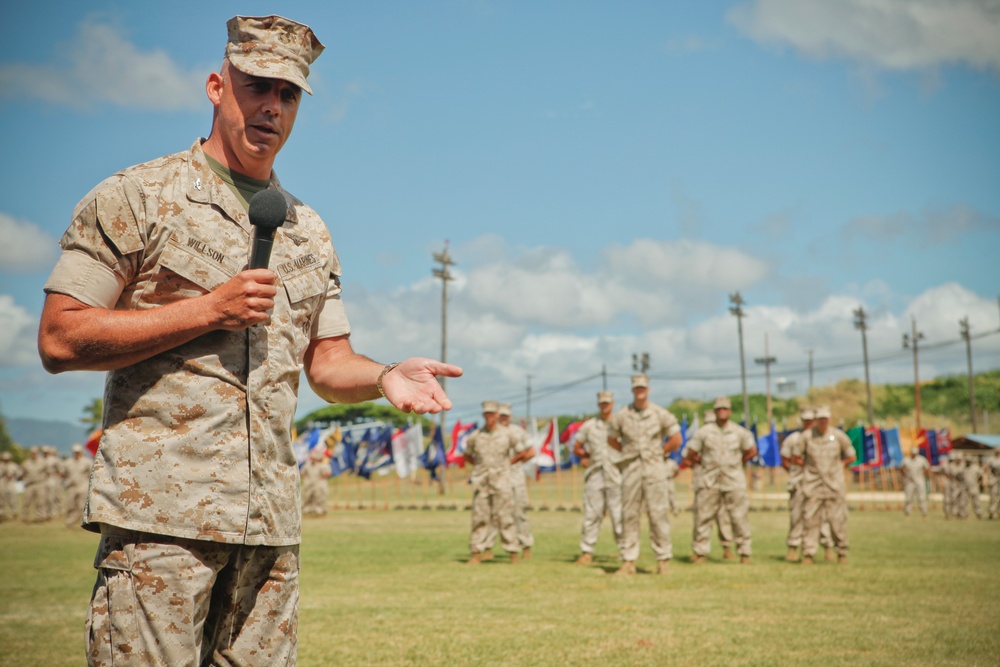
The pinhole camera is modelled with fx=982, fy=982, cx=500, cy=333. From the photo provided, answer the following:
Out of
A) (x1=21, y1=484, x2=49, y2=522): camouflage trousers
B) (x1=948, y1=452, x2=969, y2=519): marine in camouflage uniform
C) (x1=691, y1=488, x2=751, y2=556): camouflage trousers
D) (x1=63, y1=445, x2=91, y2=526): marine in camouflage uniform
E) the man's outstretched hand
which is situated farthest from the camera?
(x1=21, y1=484, x2=49, y2=522): camouflage trousers

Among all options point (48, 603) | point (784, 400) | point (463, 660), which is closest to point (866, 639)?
point (463, 660)

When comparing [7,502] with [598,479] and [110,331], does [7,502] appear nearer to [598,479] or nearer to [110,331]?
[598,479]

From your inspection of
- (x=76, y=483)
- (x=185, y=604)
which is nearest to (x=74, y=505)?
(x=76, y=483)

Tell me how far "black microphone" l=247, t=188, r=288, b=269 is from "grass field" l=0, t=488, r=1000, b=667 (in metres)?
5.15

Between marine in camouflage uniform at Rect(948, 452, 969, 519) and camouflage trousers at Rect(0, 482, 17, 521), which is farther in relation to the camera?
camouflage trousers at Rect(0, 482, 17, 521)

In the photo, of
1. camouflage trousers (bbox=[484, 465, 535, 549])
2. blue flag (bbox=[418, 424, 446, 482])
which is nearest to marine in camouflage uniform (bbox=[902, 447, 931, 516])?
blue flag (bbox=[418, 424, 446, 482])

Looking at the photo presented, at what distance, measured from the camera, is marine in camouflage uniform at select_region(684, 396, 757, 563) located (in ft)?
52.0

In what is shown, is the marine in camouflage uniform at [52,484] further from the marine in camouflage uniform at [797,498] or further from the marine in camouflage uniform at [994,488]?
the marine in camouflage uniform at [994,488]

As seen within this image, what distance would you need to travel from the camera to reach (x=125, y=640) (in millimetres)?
2529

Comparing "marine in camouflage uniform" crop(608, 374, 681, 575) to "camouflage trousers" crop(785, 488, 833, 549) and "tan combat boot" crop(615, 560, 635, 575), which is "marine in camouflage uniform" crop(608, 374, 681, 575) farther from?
"camouflage trousers" crop(785, 488, 833, 549)

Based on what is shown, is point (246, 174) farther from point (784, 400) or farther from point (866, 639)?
point (784, 400)

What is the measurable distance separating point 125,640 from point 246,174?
1356 millimetres

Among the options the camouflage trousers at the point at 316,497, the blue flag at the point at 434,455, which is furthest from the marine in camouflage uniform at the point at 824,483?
the blue flag at the point at 434,455

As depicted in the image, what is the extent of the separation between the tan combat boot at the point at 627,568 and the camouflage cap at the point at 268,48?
1182 centimetres
